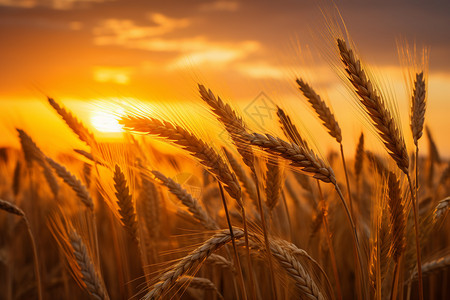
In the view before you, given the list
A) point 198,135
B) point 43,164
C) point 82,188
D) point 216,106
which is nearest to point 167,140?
point 198,135

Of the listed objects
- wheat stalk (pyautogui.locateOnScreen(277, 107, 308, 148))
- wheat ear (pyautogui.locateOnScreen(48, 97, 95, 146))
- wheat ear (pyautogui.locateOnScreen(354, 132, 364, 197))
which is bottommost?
wheat ear (pyautogui.locateOnScreen(354, 132, 364, 197))

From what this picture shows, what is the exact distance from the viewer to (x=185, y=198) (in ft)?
5.91

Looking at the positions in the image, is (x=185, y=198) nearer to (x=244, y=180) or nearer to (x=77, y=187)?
(x=244, y=180)

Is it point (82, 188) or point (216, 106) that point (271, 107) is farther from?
point (82, 188)

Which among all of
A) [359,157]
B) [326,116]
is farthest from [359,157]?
[326,116]

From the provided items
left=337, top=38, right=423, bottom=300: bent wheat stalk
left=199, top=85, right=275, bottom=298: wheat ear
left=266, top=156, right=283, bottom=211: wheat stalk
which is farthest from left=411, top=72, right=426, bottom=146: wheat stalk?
left=199, top=85, right=275, bottom=298: wheat ear

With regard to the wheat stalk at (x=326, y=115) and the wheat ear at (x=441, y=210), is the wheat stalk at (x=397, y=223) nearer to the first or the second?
the wheat ear at (x=441, y=210)

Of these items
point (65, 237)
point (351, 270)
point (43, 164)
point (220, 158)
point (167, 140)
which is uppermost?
point (43, 164)

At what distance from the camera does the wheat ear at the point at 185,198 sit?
179 centimetres

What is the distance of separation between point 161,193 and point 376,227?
4.54 ft

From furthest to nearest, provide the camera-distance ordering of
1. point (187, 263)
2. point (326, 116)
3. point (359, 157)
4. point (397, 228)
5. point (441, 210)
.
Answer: point (359, 157) → point (326, 116) → point (441, 210) → point (397, 228) → point (187, 263)

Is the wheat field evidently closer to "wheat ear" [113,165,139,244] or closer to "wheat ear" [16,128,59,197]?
"wheat ear" [113,165,139,244]

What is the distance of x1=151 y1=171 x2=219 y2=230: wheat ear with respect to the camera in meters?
1.79

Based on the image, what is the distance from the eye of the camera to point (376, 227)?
1.66 metres
